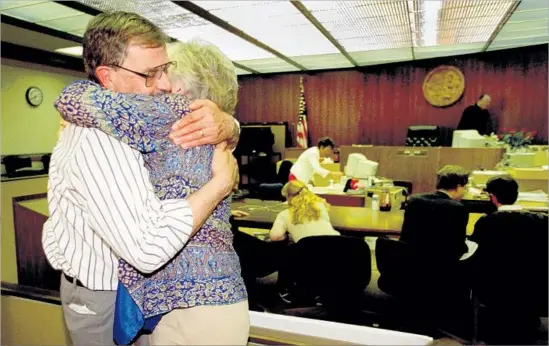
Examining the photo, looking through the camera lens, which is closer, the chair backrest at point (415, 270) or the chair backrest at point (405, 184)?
the chair backrest at point (415, 270)

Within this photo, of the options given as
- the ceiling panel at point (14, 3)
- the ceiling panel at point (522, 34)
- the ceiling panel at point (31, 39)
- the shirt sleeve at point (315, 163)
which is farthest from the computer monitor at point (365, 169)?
the ceiling panel at point (31, 39)

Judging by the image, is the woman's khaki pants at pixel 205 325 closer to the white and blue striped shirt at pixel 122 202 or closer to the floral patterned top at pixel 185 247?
the floral patterned top at pixel 185 247

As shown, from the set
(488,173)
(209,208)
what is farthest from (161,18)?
(209,208)

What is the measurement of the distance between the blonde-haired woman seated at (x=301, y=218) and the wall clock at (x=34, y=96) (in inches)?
245

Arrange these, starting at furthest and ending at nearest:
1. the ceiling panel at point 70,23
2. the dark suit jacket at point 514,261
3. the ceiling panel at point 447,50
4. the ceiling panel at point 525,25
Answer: the ceiling panel at point 447,50 → the ceiling panel at point 525,25 → the ceiling panel at point 70,23 → the dark suit jacket at point 514,261

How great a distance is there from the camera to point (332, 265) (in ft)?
8.84

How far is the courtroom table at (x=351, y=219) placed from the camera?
314 centimetres

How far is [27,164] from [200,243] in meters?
6.93

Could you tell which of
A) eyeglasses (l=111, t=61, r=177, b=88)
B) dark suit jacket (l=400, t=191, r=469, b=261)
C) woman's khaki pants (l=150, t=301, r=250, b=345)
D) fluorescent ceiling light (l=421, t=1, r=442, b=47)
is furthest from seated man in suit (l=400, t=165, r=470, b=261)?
fluorescent ceiling light (l=421, t=1, r=442, b=47)

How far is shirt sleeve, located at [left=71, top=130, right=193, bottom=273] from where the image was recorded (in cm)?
83

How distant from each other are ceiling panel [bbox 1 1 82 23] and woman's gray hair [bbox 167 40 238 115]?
4.10m

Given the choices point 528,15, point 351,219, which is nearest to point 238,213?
point 351,219

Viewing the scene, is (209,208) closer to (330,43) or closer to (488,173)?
(488,173)

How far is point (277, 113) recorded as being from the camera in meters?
10.7
